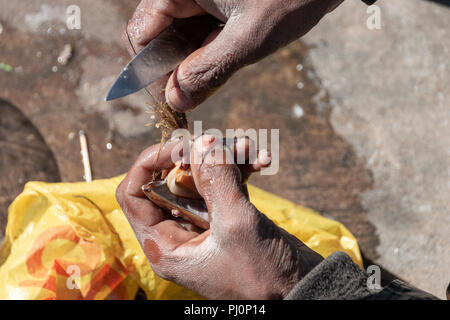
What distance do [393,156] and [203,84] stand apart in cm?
191

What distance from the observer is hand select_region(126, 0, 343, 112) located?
157cm

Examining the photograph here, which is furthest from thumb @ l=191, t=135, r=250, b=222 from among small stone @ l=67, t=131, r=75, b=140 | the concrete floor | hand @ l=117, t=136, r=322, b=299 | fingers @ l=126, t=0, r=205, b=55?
small stone @ l=67, t=131, r=75, b=140

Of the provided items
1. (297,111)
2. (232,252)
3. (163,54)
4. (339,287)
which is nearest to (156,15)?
(163,54)

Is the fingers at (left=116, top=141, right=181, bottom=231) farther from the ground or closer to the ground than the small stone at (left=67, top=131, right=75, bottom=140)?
closer to the ground

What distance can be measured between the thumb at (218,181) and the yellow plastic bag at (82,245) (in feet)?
3.66

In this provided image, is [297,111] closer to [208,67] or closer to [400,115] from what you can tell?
[400,115]

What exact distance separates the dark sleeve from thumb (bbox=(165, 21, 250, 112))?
0.80 metres

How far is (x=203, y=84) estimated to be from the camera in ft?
5.36

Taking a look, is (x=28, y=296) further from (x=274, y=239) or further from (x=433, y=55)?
(x=433, y=55)

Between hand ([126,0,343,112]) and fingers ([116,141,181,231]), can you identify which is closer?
hand ([126,0,343,112])

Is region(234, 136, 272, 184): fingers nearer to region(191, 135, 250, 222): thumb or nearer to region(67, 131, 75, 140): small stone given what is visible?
region(191, 135, 250, 222): thumb

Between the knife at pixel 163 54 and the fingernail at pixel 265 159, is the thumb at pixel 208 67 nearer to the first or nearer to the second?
the knife at pixel 163 54

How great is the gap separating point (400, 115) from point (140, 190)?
83.1 inches

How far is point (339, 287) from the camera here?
4.50 feet
